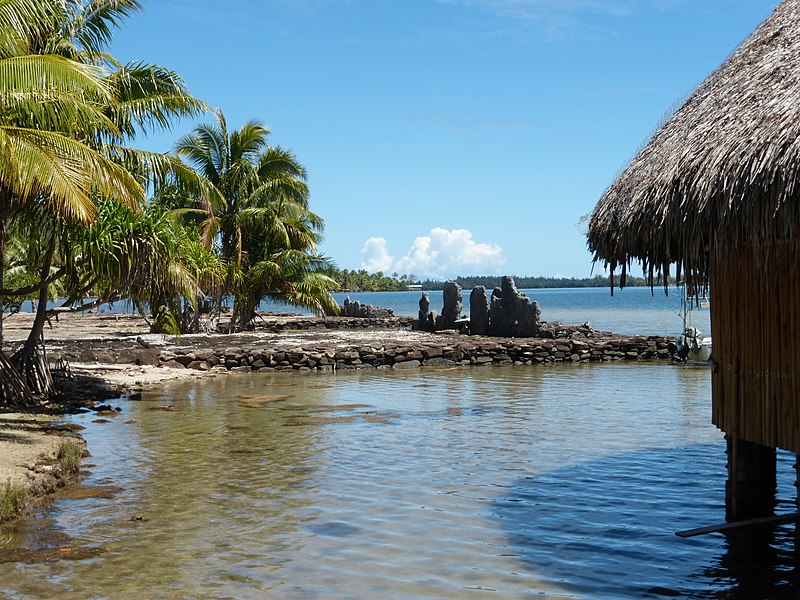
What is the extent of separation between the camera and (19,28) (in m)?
10.9

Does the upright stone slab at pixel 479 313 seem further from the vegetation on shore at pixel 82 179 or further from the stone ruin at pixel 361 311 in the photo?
the stone ruin at pixel 361 311

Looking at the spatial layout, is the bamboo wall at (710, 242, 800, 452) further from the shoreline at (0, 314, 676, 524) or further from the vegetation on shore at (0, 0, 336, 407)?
the shoreline at (0, 314, 676, 524)

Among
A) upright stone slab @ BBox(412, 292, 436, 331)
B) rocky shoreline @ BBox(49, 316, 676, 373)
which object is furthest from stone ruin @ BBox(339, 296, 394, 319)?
rocky shoreline @ BBox(49, 316, 676, 373)

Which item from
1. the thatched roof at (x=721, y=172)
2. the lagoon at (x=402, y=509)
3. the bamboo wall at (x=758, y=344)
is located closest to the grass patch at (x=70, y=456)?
the lagoon at (x=402, y=509)

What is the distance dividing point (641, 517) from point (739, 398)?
72.0 inches

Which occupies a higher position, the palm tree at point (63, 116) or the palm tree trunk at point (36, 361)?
the palm tree at point (63, 116)

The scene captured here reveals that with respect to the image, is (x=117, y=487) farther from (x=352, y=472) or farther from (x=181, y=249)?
(x=181, y=249)

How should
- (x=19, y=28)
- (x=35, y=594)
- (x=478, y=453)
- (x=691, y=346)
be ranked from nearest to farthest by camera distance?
(x=35, y=594) < (x=19, y=28) < (x=478, y=453) < (x=691, y=346)

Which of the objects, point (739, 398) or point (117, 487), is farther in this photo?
point (117, 487)

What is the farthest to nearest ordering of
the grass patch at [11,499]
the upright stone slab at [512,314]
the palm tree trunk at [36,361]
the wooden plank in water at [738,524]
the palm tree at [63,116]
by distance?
the upright stone slab at [512,314], the palm tree trunk at [36,361], the palm tree at [63,116], the grass patch at [11,499], the wooden plank in water at [738,524]

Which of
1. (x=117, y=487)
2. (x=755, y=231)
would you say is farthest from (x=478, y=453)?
(x=755, y=231)

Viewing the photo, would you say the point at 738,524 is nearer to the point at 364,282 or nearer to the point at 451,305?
the point at 451,305

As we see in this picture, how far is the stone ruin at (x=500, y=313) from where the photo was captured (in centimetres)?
3173

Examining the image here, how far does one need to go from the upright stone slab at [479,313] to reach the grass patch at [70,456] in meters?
22.5
